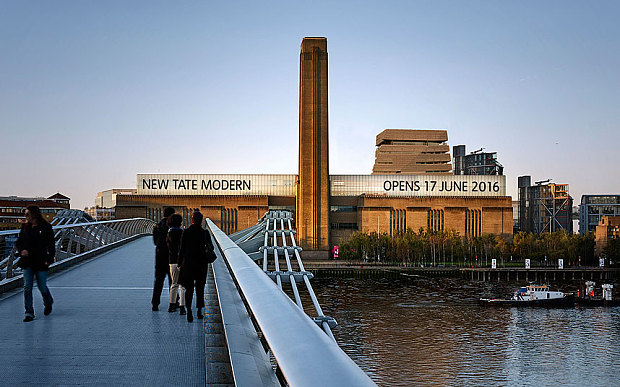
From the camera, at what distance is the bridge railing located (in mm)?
10594

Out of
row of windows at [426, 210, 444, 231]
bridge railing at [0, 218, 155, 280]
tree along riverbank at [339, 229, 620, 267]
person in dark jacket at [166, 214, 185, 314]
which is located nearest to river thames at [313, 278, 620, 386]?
bridge railing at [0, 218, 155, 280]

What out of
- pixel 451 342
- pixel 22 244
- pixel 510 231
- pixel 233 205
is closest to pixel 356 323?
pixel 451 342

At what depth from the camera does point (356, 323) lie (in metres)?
42.1

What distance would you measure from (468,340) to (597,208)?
11206 centimetres

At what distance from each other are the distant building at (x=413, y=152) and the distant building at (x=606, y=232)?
1595 inches

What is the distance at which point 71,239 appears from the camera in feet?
51.2

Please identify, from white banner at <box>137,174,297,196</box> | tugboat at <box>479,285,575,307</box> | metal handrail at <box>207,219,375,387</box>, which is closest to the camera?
metal handrail at <box>207,219,375,387</box>

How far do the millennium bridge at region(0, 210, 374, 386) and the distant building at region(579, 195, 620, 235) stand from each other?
139 m

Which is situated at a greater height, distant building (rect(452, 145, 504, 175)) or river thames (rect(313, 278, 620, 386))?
distant building (rect(452, 145, 504, 175))

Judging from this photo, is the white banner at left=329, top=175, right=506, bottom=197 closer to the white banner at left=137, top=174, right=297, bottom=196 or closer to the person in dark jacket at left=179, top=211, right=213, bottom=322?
the white banner at left=137, top=174, right=297, bottom=196

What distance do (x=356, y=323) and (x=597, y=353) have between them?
14.9 metres

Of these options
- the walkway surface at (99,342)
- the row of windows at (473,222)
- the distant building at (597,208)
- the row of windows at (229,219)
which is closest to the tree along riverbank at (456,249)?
the row of windows at (473,222)

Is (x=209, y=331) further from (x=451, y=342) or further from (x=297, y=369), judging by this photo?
(x=451, y=342)

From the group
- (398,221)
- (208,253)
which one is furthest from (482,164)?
(208,253)
